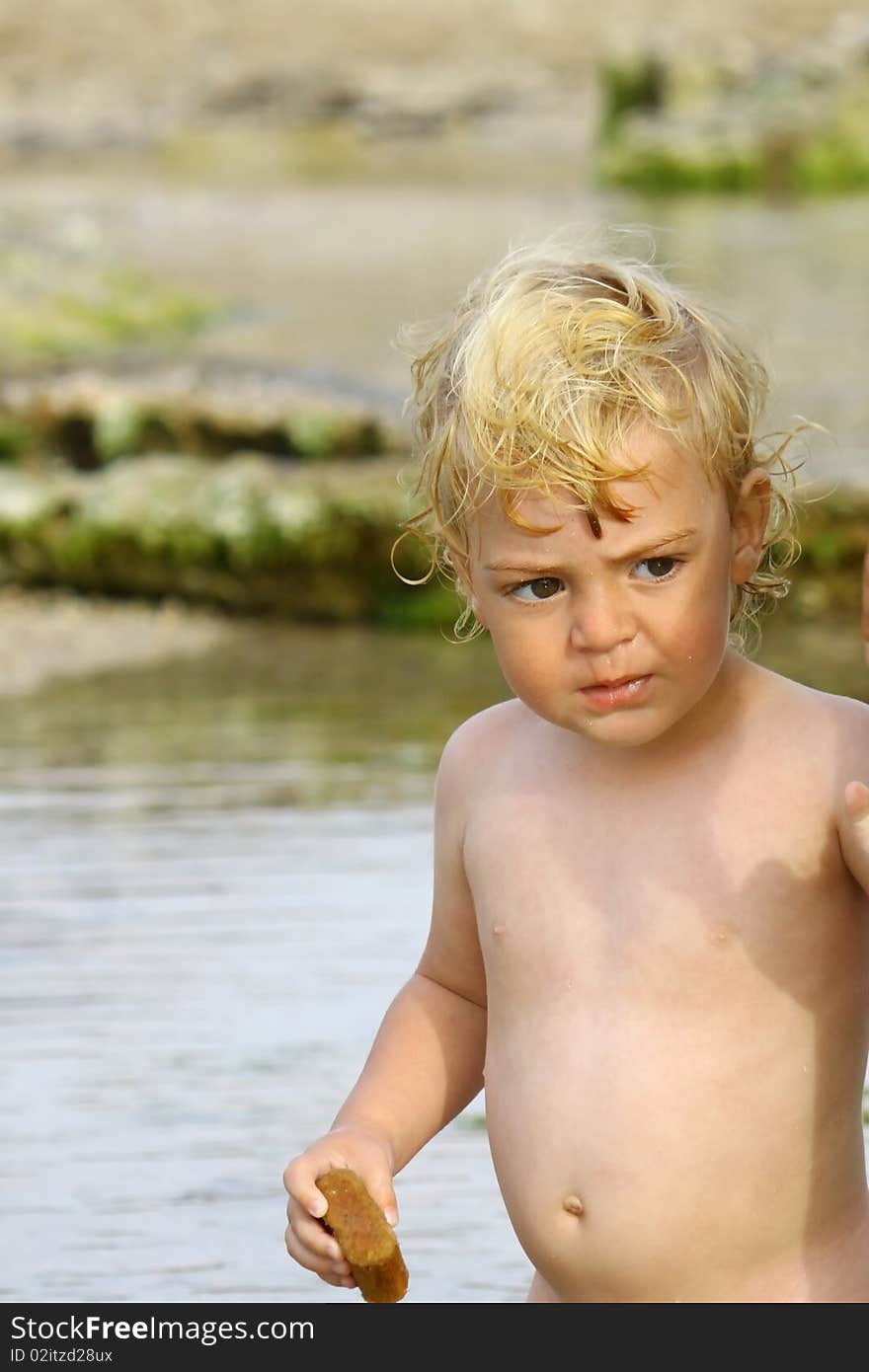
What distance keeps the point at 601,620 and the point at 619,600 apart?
21 millimetres

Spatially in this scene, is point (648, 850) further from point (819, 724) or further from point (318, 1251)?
point (318, 1251)

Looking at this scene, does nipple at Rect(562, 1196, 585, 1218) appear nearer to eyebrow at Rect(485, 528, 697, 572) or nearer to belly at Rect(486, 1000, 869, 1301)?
belly at Rect(486, 1000, 869, 1301)

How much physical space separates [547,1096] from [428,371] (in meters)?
0.55

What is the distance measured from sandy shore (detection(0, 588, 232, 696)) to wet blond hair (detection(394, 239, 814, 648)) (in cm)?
304

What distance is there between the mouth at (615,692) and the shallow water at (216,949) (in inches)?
28.2

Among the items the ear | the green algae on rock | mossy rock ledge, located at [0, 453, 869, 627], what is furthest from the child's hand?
the green algae on rock

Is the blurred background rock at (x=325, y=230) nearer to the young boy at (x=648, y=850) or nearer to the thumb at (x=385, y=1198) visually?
the young boy at (x=648, y=850)

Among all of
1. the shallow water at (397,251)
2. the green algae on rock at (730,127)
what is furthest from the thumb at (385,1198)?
the green algae on rock at (730,127)

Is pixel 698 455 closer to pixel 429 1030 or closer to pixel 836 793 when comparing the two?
pixel 836 793

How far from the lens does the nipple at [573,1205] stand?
169cm

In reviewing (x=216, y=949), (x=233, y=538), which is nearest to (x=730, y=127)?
(x=233, y=538)

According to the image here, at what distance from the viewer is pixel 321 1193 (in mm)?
A: 1608

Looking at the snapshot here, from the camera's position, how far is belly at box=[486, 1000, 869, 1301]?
65.7 inches
